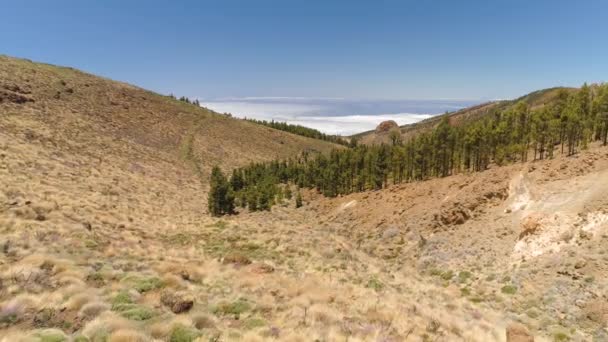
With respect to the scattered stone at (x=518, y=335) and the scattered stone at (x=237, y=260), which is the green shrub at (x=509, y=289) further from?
the scattered stone at (x=237, y=260)

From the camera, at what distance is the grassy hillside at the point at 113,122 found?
59.1 meters

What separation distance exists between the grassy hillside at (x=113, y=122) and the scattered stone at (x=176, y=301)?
4944 centimetres

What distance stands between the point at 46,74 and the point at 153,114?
28.0 metres

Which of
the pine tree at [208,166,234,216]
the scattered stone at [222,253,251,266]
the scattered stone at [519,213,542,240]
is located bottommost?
the pine tree at [208,166,234,216]

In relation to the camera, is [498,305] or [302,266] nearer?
[498,305]

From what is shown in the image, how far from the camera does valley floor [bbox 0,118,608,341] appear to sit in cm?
980

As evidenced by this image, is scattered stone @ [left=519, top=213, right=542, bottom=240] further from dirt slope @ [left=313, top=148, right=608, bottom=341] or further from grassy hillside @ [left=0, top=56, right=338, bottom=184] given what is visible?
grassy hillside @ [left=0, top=56, right=338, bottom=184]

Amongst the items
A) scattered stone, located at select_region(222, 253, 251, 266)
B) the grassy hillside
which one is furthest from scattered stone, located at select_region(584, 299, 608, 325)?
the grassy hillside

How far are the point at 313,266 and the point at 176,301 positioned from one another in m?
9.96

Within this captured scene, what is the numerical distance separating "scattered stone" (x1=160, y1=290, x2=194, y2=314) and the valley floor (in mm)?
39

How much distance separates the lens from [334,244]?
2534cm

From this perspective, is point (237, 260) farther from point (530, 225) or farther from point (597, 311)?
point (530, 225)

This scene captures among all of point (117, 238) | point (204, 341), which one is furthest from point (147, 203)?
point (204, 341)

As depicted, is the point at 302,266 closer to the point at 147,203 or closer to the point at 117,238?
the point at 117,238
